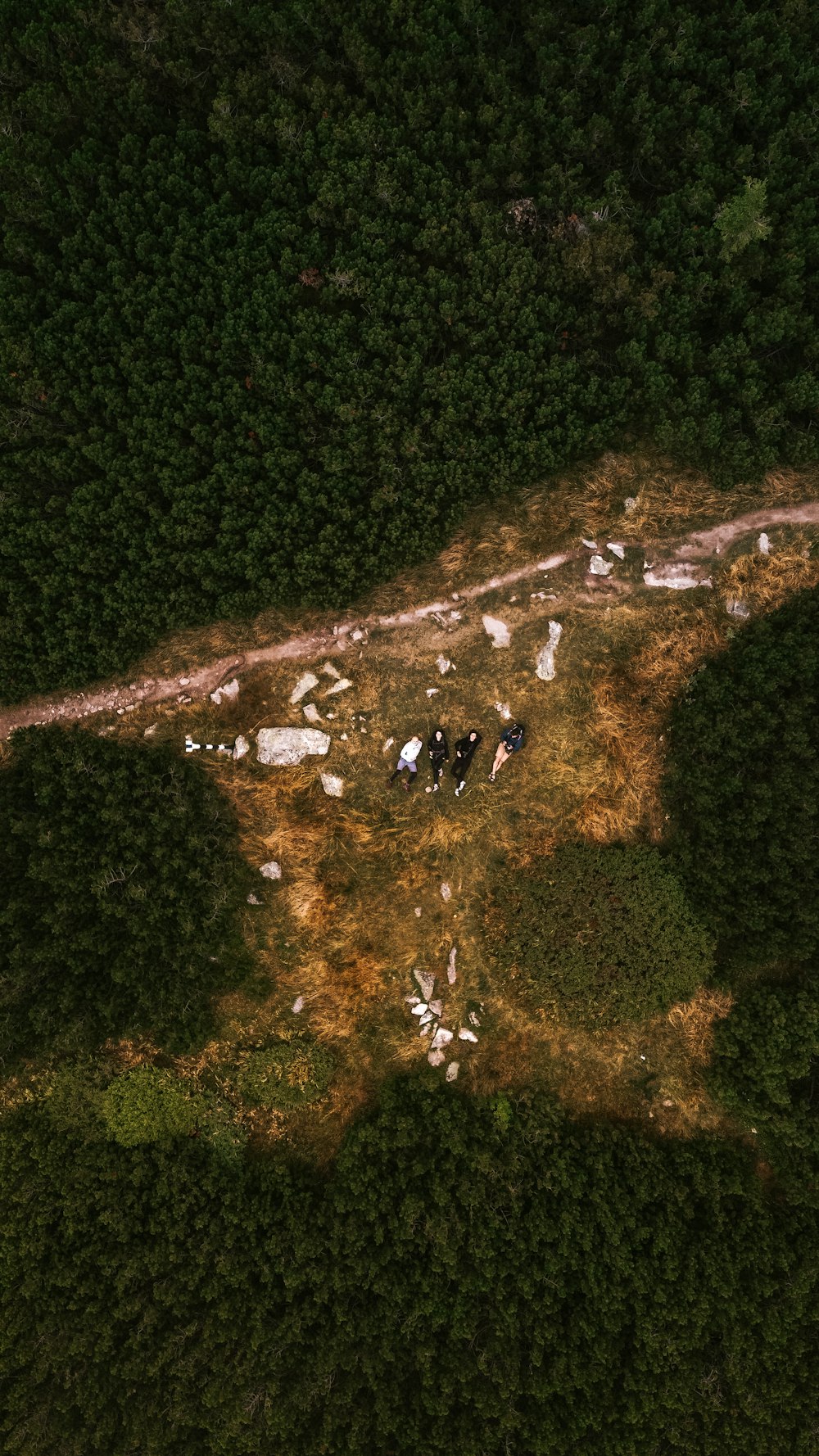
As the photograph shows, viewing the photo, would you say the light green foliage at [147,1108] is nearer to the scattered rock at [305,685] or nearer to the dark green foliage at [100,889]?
the dark green foliage at [100,889]

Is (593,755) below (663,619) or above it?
below

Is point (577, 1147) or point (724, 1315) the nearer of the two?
point (724, 1315)

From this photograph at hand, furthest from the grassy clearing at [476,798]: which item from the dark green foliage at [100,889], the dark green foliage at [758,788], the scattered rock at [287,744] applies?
the dark green foliage at [100,889]

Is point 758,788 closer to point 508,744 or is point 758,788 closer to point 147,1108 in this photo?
point 508,744

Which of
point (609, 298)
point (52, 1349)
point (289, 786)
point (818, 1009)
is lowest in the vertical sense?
point (52, 1349)

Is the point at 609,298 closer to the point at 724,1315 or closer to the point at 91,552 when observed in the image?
the point at 91,552

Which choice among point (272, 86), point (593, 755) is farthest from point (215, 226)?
point (593, 755)

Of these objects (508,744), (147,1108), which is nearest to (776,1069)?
(508,744)

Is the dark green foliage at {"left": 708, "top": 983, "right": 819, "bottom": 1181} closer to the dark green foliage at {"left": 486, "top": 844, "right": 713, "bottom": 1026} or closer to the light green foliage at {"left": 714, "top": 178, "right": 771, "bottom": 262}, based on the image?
the dark green foliage at {"left": 486, "top": 844, "right": 713, "bottom": 1026}
